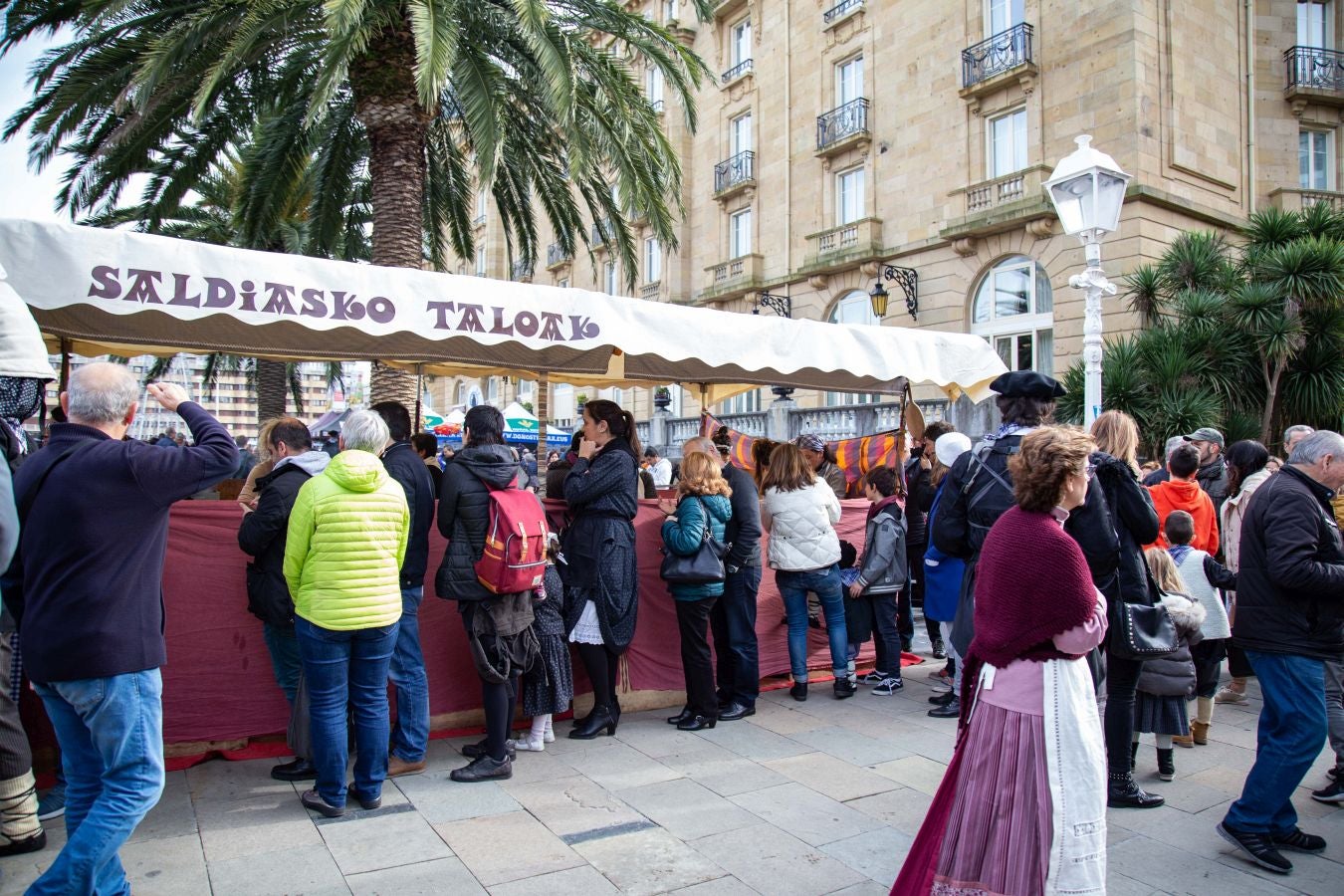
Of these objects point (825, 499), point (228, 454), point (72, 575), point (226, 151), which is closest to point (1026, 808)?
point (228, 454)

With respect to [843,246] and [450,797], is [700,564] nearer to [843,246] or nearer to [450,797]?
[450,797]

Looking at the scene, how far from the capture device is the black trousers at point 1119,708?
416cm

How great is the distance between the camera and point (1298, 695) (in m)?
3.66

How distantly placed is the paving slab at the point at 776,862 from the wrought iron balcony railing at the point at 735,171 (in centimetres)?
2540

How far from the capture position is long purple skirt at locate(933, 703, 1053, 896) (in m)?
2.69

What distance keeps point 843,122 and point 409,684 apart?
74.0 feet

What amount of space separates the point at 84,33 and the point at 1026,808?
1190 cm

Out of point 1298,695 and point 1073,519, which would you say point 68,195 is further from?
point 1298,695

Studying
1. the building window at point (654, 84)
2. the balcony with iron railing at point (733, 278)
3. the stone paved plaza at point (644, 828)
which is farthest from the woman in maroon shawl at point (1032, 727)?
the building window at point (654, 84)

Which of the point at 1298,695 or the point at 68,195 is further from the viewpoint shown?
the point at 68,195

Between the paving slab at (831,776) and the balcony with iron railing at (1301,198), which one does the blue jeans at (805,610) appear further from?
the balcony with iron railing at (1301,198)

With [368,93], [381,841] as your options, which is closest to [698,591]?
[381,841]

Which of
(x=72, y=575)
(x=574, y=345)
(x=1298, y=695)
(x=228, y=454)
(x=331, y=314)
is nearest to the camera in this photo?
(x=72, y=575)

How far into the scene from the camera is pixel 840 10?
24234 mm
